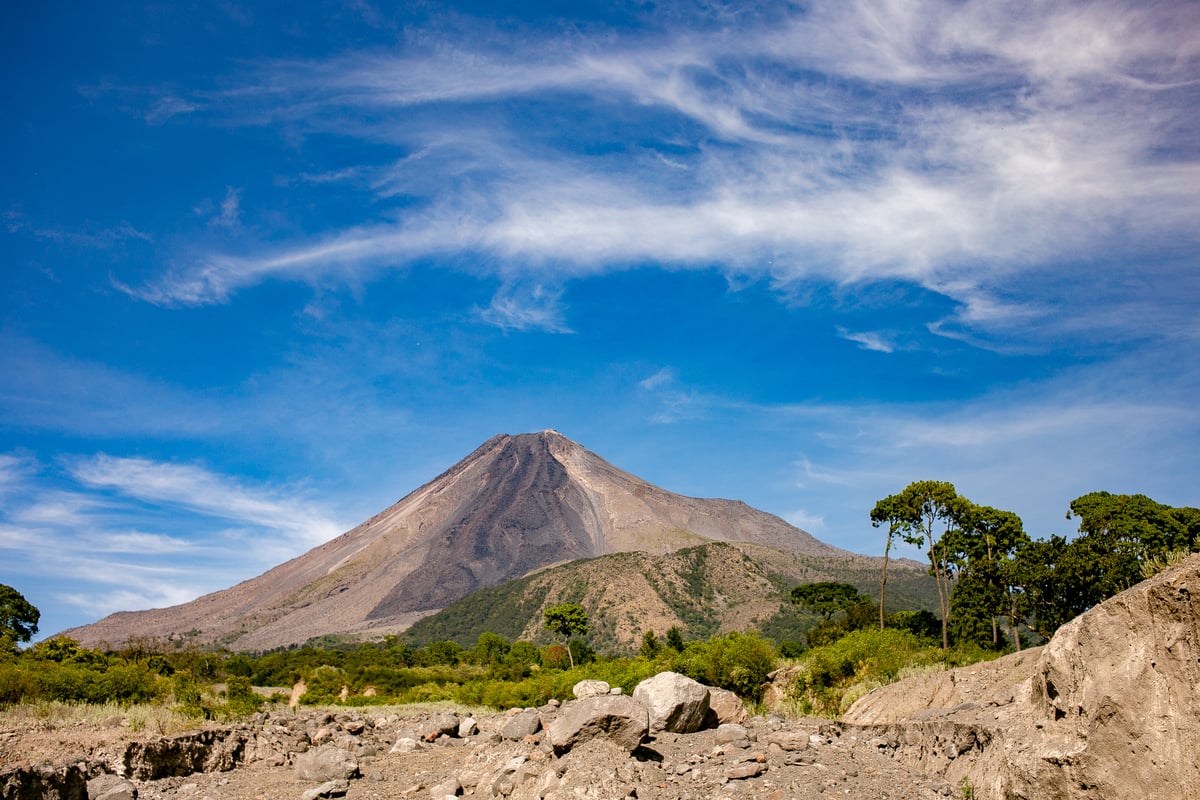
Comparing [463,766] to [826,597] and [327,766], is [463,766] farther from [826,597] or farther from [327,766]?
[826,597]

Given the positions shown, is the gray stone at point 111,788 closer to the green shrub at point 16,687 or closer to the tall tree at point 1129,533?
the green shrub at point 16,687

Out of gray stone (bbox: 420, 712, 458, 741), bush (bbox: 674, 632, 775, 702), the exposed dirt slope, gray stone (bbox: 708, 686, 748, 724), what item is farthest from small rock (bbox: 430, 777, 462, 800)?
bush (bbox: 674, 632, 775, 702)

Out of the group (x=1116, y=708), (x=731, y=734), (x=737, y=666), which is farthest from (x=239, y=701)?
(x=1116, y=708)

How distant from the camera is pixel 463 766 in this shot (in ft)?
46.7

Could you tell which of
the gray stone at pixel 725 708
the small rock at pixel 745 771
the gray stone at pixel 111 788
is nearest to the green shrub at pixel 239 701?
the gray stone at pixel 111 788

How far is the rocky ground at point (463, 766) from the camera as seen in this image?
9469 millimetres

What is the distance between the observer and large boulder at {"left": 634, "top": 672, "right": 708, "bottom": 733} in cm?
1394

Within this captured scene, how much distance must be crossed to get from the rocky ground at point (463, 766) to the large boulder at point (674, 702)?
1.49 feet

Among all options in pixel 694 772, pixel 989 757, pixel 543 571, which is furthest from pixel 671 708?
pixel 543 571

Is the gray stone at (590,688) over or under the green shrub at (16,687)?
over

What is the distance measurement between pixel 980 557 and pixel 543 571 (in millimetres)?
99941

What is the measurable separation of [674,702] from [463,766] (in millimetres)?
4229

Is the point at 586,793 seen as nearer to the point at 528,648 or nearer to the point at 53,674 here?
the point at 53,674

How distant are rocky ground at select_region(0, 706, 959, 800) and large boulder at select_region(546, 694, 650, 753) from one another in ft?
0.42
